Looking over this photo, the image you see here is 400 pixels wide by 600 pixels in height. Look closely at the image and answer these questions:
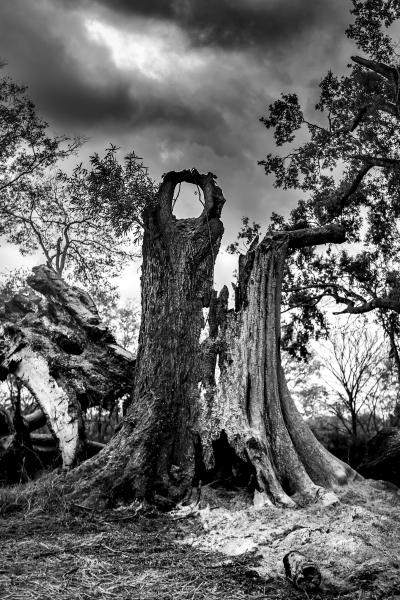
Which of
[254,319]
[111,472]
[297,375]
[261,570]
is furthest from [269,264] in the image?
[297,375]

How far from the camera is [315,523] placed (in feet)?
13.2

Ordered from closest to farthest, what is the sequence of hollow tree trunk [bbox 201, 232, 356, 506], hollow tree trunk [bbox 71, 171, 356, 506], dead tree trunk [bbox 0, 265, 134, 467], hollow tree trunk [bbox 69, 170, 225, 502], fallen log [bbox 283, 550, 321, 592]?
fallen log [bbox 283, 550, 321, 592]
hollow tree trunk [bbox 201, 232, 356, 506]
hollow tree trunk [bbox 71, 171, 356, 506]
hollow tree trunk [bbox 69, 170, 225, 502]
dead tree trunk [bbox 0, 265, 134, 467]

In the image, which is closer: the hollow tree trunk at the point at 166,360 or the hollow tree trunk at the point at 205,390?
the hollow tree trunk at the point at 205,390

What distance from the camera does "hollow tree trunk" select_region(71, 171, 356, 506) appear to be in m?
5.34

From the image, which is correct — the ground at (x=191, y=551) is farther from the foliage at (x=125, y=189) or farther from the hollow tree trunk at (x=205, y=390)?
the foliage at (x=125, y=189)

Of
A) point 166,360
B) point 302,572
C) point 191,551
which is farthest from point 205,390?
point 302,572

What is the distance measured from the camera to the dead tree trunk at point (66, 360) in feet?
23.7

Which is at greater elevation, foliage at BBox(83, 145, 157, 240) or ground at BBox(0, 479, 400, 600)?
foliage at BBox(83, 145, 157, 240)

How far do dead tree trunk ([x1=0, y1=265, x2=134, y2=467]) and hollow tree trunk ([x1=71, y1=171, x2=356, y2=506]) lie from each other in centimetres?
144

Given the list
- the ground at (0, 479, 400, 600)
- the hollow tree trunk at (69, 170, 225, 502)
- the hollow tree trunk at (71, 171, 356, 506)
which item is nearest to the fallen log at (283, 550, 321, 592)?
the ground at (0, 479, 400, 600)

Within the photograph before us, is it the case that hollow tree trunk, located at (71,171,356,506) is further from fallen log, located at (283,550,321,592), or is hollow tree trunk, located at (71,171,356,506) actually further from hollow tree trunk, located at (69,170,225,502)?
fallen log, located at (283,550,321,592)

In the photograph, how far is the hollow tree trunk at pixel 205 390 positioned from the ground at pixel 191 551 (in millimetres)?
407

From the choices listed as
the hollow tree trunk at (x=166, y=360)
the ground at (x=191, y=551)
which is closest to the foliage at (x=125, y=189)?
the hollow tree trunk at (x=166, y=360)

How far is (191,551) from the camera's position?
150 inches
